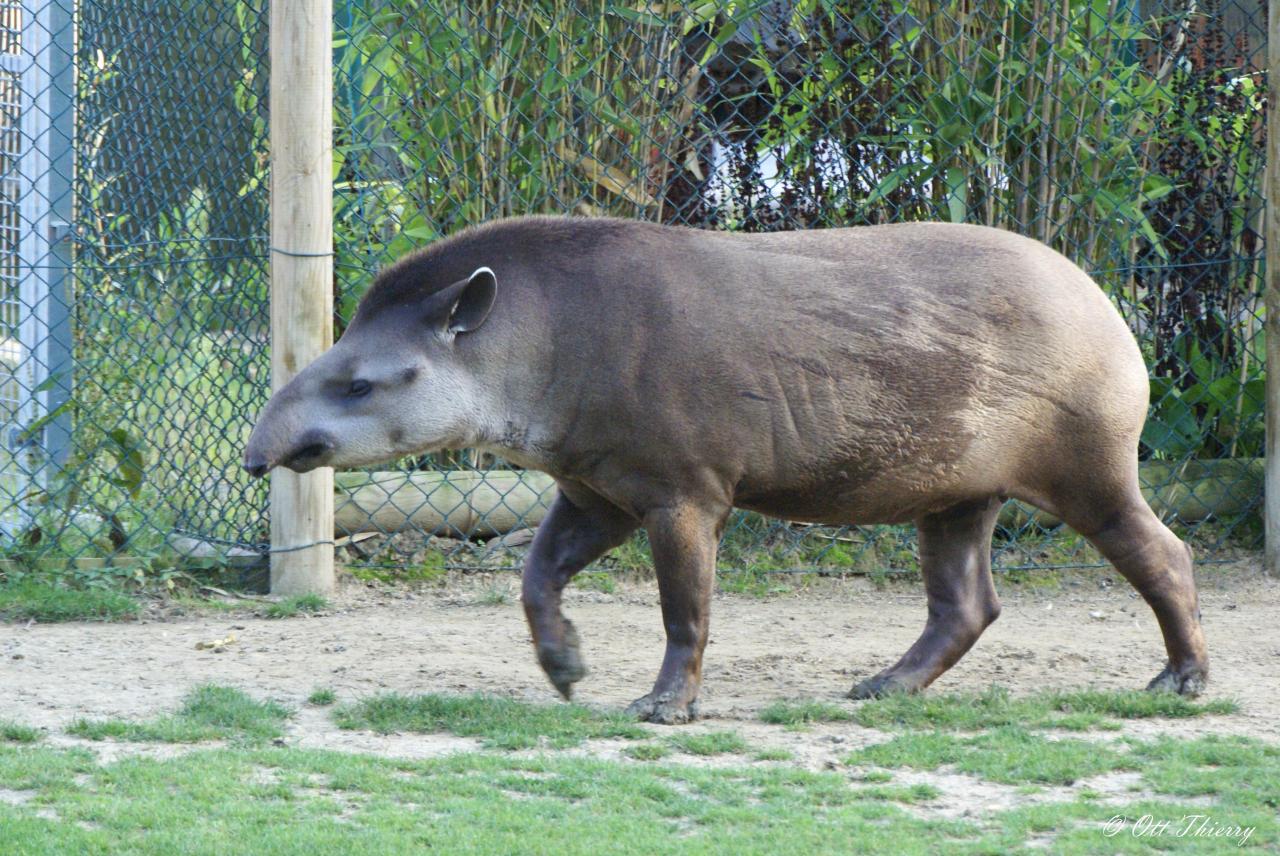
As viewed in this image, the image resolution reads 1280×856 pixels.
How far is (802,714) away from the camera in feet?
16.2

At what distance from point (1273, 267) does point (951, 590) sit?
8.61ft

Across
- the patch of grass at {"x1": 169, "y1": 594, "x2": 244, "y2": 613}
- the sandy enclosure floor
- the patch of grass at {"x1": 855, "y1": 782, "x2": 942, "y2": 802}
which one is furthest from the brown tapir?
the patch of grass at {"x1": 169, "y1": 594, "x2": 244, "y2": 613}

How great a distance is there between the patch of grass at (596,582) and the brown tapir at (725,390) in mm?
2014

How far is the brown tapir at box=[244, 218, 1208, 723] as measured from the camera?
4867 mm

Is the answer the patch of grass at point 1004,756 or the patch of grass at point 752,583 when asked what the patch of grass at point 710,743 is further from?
the patch of grass at point 752,583

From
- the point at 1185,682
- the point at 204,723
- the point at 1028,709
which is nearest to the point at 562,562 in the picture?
the point at 204,723

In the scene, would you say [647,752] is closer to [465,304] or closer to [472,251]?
[465,304]

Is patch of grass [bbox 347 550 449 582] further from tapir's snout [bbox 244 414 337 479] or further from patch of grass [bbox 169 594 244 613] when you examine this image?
tapir's snout [bbox 244 414 337 479]

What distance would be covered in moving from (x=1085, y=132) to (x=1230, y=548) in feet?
6.54

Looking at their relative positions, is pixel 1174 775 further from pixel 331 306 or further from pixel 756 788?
pixel 331 306

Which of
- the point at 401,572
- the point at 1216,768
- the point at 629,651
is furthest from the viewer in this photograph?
the point at 401,572

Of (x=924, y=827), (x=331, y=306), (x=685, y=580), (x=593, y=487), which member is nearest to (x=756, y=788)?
(x=924, y=827)

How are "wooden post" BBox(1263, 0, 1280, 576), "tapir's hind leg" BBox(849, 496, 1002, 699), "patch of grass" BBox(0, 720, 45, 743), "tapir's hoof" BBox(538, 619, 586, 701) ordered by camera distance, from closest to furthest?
"patch of grass" BBox(0, 720, 45, 743) → "tapir's hoof" BBox(538, 619, 586, 701) → "tapir's hind leg" BBox(849, 496, 1002, 699) → "wooden post" BBox(1263, 0, 1280, 576)

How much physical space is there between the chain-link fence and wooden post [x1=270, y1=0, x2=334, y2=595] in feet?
1.71
